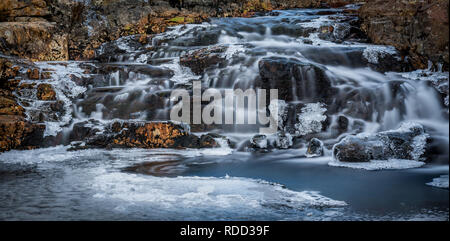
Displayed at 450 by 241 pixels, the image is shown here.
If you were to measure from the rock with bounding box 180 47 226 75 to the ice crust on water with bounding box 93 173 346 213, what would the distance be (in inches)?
204

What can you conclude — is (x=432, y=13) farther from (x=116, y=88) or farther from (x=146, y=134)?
(x=116, y=88)

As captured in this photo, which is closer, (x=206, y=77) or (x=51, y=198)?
(x=51, y=198)

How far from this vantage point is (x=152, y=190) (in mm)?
3559

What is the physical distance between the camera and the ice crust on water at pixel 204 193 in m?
3.05

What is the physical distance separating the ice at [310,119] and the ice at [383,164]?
5.47 ft

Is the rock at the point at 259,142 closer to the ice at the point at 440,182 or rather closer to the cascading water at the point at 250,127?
the cascading water at the point at 250,127

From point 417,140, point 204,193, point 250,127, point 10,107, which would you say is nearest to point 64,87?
point 10,107

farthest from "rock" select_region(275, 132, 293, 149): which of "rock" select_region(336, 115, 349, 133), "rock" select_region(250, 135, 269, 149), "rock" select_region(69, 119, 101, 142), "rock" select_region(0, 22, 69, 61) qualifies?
"rock" select_region(0, 22, 69, 61)

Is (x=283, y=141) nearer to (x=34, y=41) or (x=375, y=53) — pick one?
(x=375, y=53)

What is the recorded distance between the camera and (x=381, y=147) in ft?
16.1

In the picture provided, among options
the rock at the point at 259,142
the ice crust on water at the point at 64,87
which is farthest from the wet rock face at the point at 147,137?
the ice crust on water at the point at 64,87

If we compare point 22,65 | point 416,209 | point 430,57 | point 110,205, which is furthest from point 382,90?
point 22,65

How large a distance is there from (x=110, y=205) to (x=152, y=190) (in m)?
0.61
